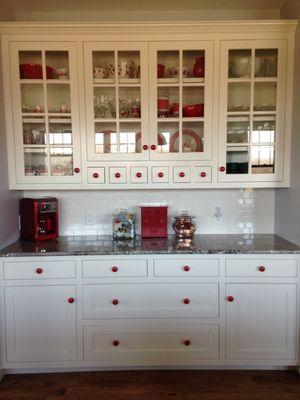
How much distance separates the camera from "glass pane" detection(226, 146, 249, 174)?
7.17 ft

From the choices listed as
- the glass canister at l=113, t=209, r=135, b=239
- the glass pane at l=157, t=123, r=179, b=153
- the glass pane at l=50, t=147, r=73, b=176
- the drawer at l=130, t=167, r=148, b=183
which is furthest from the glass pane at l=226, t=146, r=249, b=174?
the glass pane at l=50, t=147, r=73, b=176

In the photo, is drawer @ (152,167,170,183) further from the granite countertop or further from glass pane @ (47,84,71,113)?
glass pane @ (47,84,71,113)

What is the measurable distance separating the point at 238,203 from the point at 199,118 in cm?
82

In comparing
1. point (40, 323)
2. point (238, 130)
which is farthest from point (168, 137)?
point (40, 323)

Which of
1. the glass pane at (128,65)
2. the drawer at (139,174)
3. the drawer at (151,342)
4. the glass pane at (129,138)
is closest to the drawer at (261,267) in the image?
the drawer at (151,342)

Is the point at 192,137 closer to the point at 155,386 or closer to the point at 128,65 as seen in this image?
the point at 128,65

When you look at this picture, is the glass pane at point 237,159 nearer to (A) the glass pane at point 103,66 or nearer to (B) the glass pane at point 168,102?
(B) the glass pane at point 168,102

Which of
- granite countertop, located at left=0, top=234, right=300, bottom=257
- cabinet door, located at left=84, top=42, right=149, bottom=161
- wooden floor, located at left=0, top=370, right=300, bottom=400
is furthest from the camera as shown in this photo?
cabinet door, located at left=84, top=42, right=149, bottom=161

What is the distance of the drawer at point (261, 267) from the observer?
1.95 m

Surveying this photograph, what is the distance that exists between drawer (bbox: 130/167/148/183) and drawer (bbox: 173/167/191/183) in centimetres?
22

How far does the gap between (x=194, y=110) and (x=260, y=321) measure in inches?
62.0

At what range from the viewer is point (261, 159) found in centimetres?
219

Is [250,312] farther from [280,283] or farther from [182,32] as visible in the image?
[182,32]

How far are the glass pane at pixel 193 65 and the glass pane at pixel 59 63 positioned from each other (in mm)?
861
